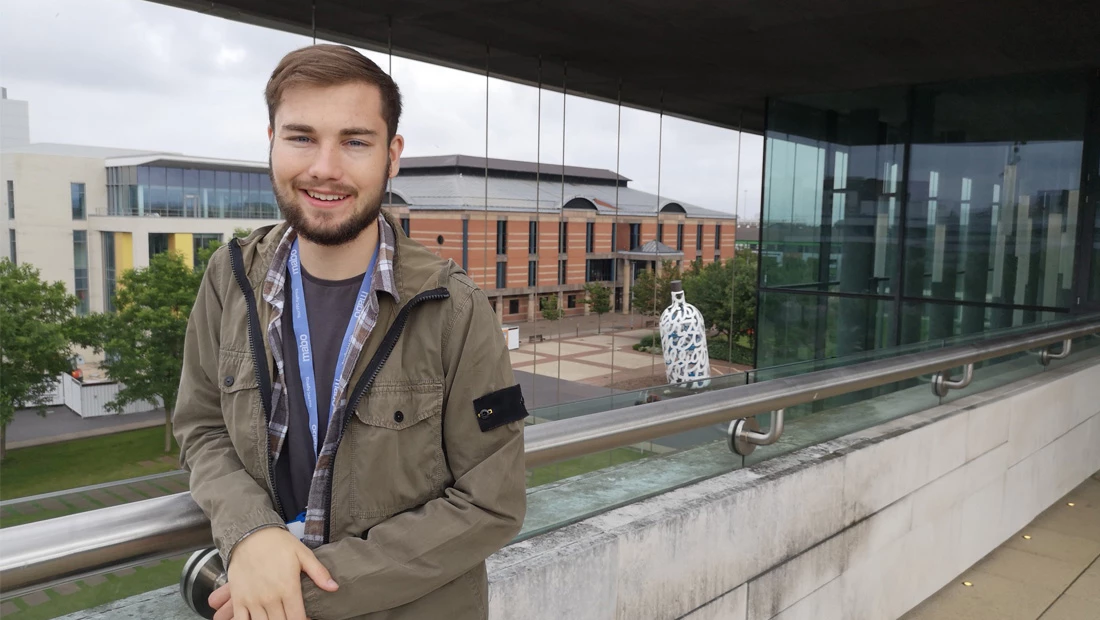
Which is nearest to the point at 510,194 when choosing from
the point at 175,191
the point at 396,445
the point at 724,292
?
the point at 175,191

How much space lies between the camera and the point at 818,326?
14.6 meters

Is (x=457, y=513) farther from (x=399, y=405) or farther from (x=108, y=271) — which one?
(x=108, y=271)

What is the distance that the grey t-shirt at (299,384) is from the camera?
1.30m

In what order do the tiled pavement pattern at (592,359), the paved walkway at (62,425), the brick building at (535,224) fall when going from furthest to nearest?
1. the tiled pavement pattern at (592,359)
2. the brick building at (535,224)
3. the paved walkway at (62,425)

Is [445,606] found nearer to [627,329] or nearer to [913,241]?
[913,241]

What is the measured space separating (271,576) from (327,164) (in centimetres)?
60

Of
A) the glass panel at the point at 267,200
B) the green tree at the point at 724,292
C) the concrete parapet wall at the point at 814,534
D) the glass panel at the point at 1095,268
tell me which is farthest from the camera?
the green tree at the point at 724,292

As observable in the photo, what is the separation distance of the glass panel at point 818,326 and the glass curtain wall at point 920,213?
0.07 ft

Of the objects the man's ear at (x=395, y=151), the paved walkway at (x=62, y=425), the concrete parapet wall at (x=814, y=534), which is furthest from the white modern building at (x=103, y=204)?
the man's ear at (x=395, y=151)

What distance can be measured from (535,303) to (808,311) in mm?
4859

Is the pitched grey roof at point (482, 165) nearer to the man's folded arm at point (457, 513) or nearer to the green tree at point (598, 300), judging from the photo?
the green tree at point (598, 300)

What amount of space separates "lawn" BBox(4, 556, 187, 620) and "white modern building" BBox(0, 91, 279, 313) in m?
10.1

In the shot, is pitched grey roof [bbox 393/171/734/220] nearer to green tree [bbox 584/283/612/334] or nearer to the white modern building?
green tree [bbox 584/283/612/334]

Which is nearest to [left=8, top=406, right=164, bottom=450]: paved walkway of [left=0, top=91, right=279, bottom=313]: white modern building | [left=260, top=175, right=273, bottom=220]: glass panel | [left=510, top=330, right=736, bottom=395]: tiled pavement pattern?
[left=0, top=91, right=279, bottom=313]: white modern building
